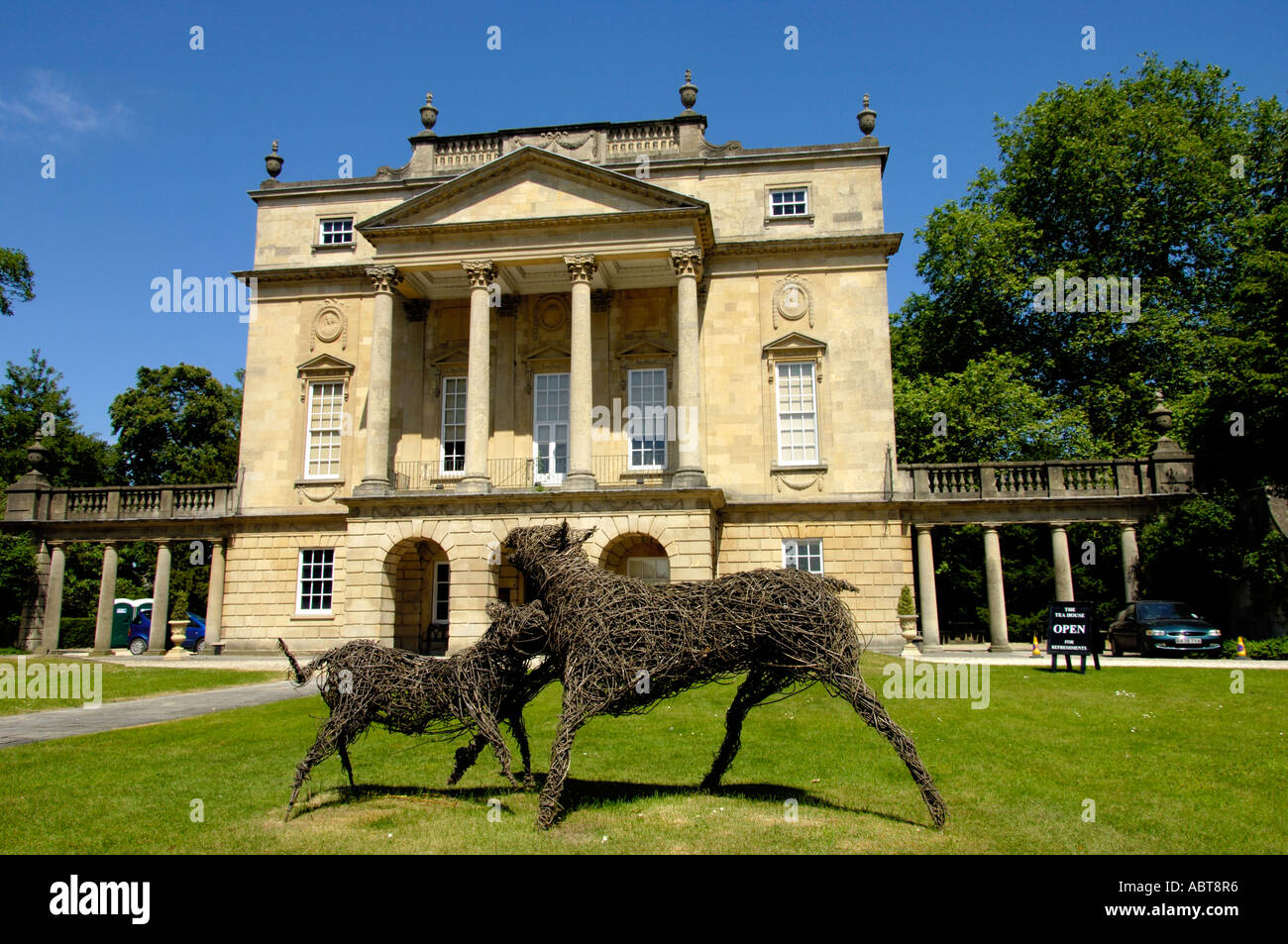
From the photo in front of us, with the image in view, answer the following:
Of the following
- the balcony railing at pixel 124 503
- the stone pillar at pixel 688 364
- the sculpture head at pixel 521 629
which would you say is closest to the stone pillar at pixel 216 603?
the balcony railing at pixel 124 503

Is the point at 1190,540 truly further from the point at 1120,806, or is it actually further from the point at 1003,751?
the point at 1120,806

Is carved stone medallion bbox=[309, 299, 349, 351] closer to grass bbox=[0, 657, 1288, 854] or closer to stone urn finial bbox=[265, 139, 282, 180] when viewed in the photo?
stone urn finial bbox=[265, 139, 282, 180]

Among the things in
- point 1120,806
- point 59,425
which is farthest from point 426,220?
point 59,425

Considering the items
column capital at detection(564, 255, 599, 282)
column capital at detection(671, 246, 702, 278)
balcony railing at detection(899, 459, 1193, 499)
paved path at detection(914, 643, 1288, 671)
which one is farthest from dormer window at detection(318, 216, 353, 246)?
paved path at detection(914, 643, 1288, 671)

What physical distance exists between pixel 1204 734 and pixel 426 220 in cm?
2500

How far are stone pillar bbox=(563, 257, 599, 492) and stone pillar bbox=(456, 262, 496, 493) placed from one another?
2.63 metres

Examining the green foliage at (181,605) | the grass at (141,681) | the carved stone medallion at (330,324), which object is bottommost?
the grass at (141,681)

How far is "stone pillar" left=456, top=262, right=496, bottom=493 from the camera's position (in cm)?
2634

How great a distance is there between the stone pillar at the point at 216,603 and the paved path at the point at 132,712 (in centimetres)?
1146

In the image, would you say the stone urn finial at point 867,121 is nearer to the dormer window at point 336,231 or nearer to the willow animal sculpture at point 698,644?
the dormer window at point 336,231

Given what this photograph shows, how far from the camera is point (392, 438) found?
30312mm

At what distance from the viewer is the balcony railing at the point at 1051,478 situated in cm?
2755

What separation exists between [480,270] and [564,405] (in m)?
5.34

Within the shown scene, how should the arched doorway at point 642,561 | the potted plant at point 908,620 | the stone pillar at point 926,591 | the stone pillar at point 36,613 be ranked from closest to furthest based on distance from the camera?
the potted plant at point 908,620 < the stone pillar at point 926,591 < the arched doorway at point 642,561 < the stone pillar at point 36,613
